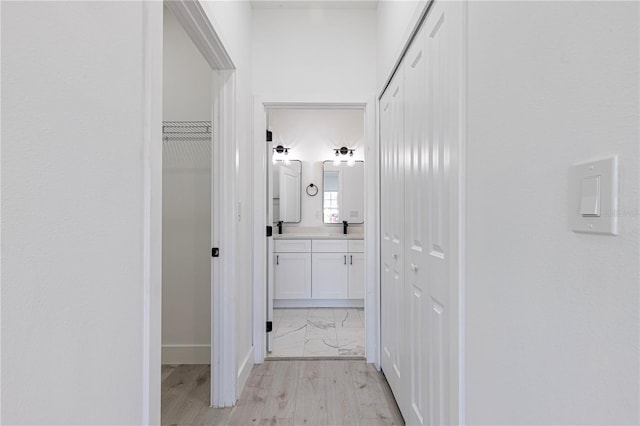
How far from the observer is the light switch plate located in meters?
0.50

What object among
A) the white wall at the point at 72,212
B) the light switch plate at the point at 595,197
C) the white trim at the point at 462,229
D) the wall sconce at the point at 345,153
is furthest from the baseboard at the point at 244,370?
the wall sconce at the point at 345,153

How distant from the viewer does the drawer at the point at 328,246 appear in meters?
4.10

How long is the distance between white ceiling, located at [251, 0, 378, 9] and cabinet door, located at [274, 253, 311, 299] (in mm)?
2584

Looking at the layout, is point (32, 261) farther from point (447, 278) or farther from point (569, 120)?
point (447, 278)

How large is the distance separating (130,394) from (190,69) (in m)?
2.44

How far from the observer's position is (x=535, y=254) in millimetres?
698

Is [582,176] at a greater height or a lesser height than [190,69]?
lesser

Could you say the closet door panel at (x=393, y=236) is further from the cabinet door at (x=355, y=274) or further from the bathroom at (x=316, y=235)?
the cabinet door at (x=355, y=274)

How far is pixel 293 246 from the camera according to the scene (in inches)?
161

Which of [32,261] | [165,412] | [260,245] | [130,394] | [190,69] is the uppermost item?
[190,69]

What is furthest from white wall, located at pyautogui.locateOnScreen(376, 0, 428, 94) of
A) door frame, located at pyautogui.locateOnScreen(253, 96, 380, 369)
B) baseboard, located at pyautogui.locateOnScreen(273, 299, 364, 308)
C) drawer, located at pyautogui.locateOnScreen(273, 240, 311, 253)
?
baseboard, located at pyautogui.locateOnScreen(273, 299, 364, 308)

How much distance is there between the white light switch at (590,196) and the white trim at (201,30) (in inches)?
61.0

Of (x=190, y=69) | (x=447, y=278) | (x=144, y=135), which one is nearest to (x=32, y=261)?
(x=144, y=135)

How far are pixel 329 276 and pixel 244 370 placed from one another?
1.95m
